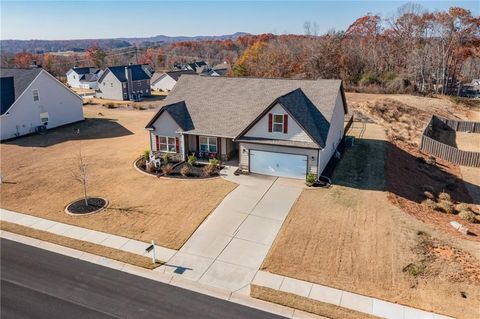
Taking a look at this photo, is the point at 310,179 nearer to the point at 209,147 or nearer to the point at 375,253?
the point at 375,253

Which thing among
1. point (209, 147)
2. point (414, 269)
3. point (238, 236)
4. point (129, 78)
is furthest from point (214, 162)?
point (129, 78)

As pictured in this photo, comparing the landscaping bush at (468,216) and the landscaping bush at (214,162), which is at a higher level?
the landscaping bush at (214,162)

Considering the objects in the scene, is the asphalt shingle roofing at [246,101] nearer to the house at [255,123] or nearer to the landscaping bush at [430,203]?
the house at [255,123]

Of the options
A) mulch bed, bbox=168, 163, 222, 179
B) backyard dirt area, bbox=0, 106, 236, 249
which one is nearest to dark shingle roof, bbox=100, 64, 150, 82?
backyard dirt area, bbox=0, 106, 236, 249

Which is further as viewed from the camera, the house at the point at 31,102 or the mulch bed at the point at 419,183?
the house at the point at 31,102

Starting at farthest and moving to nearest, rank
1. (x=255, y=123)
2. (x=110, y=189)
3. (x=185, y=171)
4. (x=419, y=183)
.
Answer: (x=419, y=183) → (x=185, y=171) → (x=255, y=123) → (x=110, y=189)

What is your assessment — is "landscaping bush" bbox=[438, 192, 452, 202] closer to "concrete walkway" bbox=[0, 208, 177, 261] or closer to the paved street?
the paved street

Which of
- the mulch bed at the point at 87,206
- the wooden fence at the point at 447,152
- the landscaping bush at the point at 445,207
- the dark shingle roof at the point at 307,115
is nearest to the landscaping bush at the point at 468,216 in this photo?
the landscaping bush at the point at 445,207

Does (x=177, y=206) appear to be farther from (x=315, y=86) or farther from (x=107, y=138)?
(x=107, y=138)
